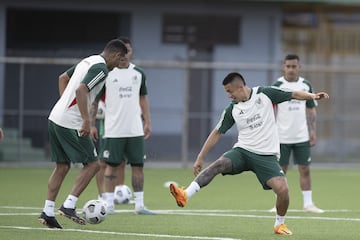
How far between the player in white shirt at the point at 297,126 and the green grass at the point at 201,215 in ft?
2.14

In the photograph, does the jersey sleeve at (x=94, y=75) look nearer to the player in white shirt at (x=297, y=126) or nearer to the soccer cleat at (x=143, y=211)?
the soccer cleat at (x=143, y=211)

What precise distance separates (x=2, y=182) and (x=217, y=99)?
962 centimetres

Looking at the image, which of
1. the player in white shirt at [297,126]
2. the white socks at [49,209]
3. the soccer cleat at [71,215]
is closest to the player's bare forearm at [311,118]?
the player in white shirt at [297,126]

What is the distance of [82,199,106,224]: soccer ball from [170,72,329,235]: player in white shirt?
111 cm

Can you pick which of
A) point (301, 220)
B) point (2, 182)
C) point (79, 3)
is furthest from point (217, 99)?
point (301, 220)

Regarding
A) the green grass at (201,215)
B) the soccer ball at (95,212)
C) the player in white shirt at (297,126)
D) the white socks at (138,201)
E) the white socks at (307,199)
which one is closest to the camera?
the green grass at (201,215)

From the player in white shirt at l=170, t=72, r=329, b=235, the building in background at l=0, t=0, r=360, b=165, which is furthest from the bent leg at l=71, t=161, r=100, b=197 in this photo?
the building in background at l=0, t=0, r=360, b=165

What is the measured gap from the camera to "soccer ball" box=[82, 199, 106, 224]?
1300 centimetres

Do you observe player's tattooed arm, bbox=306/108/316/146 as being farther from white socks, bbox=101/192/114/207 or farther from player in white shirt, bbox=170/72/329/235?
player in white shirt, bbox=170/72/329/235

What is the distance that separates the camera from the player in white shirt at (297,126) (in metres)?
16.5

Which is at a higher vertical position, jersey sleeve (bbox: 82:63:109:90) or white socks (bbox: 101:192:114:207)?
jersey sleeve (bbox: 82:63:109:90)

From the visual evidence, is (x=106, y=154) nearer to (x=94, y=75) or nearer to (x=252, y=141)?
(x=94, y=75)

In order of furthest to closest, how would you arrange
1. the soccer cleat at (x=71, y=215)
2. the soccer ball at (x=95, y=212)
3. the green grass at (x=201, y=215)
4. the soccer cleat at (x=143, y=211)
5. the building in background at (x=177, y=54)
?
the building in background at (x=177, y=54) → the soccer cleat at (x=143, y=211) → the soccer cleat at (x=71, y=215) → the soccer ball at (x=95, y=212) → the green grass at (x=201, y=215)

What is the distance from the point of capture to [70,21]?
32.9 metres
